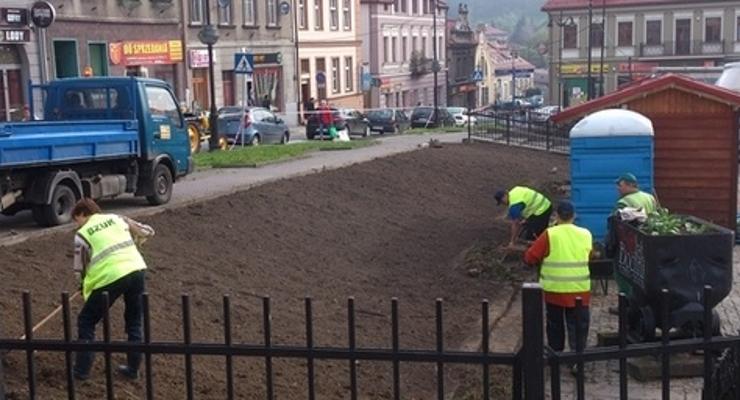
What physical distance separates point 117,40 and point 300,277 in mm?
27756

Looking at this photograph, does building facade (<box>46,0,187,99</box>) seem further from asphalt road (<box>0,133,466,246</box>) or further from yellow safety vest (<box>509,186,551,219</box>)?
yellow safety vest (<box>509,186,551,219</box>)

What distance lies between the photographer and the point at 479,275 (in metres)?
13.8

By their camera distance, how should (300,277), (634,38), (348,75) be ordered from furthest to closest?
1. (634,38)
2. (348,75)
3. (300,277)

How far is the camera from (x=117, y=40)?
3766 cm

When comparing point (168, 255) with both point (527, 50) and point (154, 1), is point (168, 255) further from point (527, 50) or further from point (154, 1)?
point (527, 50)

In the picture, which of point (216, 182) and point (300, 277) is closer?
point (300, 277)

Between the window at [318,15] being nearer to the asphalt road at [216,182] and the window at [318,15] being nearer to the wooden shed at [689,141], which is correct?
the asphalt road at [216,182]

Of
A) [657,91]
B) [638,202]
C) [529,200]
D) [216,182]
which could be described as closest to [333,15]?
[216,182]

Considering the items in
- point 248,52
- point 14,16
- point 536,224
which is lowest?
point 536,224

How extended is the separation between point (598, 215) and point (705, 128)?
2938mm

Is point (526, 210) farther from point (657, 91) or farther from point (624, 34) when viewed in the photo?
point (624, 34)

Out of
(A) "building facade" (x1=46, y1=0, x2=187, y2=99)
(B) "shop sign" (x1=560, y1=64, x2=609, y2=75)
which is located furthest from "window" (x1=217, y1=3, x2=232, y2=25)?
(B) "shop sign" (x1=560, y1=64, x2=609, y2=75)

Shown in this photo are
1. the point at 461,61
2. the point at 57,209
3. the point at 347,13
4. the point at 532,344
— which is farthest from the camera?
the point at 461,61

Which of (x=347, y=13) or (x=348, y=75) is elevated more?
(x=347, y=13)
